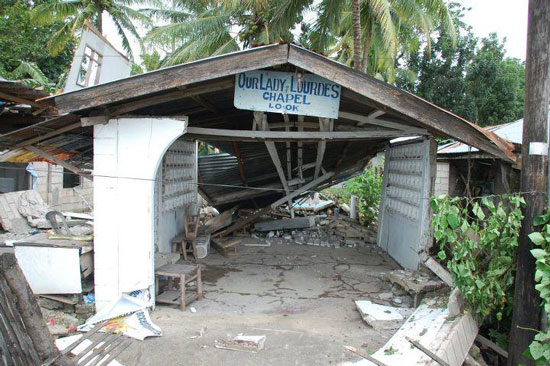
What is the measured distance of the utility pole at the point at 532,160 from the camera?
13.0 feet

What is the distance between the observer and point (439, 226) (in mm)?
4391

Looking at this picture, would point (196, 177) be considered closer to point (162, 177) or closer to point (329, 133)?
point (162, 177)

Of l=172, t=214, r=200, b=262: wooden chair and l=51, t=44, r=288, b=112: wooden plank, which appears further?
l=172, t=214, r=200, b=262: wooden chair

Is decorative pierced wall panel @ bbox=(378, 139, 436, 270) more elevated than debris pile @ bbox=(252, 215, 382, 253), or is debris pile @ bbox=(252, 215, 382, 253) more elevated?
decorative pierced wall panel @ bbox=(378, 139, 436, 270)

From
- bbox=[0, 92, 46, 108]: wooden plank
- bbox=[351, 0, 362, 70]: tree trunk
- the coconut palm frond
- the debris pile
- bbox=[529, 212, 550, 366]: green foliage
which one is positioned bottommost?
the debris pile

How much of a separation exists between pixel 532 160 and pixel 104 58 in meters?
7.31

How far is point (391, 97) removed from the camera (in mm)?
5117

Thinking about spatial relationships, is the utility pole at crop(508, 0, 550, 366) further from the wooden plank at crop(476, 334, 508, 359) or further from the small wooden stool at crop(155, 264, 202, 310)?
the small wooden stool at crop(155, 264, 202, 310)

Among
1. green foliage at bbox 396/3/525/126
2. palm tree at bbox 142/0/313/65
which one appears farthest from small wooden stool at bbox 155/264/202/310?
green foliage at bbox 396/3/525/126

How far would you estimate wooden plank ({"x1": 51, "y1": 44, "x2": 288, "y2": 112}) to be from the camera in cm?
489

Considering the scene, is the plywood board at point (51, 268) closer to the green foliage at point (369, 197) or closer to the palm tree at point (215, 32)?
the green foliage at point (369, 197)

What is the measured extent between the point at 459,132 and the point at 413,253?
285 centimetres

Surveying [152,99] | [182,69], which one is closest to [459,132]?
[182,69]

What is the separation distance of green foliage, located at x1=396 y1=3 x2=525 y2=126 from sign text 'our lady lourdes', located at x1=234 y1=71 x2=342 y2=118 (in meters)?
15.7
